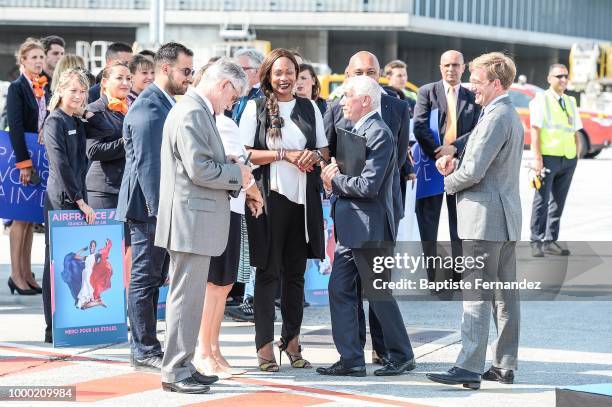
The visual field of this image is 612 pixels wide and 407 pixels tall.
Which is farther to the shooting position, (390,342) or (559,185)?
(559,185)

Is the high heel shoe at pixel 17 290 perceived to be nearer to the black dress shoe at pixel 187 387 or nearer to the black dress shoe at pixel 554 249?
the black dress shoe at pixel 187 387

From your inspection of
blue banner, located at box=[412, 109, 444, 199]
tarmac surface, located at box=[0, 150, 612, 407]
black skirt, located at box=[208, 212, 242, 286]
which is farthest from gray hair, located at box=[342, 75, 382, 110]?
blue banner, located at box=[412, 109, 444, 199]

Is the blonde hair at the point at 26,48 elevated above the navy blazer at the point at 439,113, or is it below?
above

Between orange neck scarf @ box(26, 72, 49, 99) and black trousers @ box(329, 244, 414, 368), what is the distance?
3742 mm

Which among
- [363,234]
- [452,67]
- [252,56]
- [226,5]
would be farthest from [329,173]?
[226,5]

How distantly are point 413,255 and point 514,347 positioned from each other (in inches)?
33.0

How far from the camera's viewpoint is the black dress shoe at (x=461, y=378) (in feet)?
23.7

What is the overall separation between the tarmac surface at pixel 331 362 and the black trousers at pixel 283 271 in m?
0.28

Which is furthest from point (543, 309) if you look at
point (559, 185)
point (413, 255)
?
point (559, 185)

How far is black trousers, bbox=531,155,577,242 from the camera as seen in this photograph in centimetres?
1300

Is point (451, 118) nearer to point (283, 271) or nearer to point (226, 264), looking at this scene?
point (283, 271)

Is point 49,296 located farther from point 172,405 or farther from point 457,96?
point 457,96

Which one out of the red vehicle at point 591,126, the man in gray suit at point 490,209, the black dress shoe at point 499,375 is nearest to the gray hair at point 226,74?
the man in gray suit at point 490,209

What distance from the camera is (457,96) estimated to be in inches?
414
